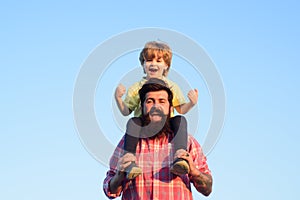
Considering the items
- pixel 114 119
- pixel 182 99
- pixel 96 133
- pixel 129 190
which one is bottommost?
pixel 129 190

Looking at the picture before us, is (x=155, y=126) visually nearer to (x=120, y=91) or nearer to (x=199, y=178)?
(x=199, y=178)

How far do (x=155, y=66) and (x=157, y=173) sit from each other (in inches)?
78.6

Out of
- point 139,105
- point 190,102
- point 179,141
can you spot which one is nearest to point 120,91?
point 139,105

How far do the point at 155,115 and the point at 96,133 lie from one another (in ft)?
2.26

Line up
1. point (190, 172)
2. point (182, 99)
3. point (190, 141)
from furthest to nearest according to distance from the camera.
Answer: point (182, 99), point (190, 141), point (190, 172)

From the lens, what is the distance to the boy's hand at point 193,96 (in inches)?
267

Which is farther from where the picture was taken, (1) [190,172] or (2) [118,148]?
(2) [118,148]

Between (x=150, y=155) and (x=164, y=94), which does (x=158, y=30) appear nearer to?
(x=164, y=94)

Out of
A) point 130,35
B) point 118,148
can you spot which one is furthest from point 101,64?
point 118,148

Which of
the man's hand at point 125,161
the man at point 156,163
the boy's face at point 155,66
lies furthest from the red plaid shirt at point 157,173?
the boy's face at point 155,66

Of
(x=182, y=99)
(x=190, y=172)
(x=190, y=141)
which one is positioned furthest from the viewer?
(x=182, y=99)

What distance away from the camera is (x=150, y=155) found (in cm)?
598

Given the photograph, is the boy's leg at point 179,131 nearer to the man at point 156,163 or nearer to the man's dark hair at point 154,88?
the man at point 156,163

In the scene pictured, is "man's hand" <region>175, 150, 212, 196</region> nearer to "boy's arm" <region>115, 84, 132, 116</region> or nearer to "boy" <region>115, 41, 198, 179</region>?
"boy" <region>115, 41, 198, 179</region>
